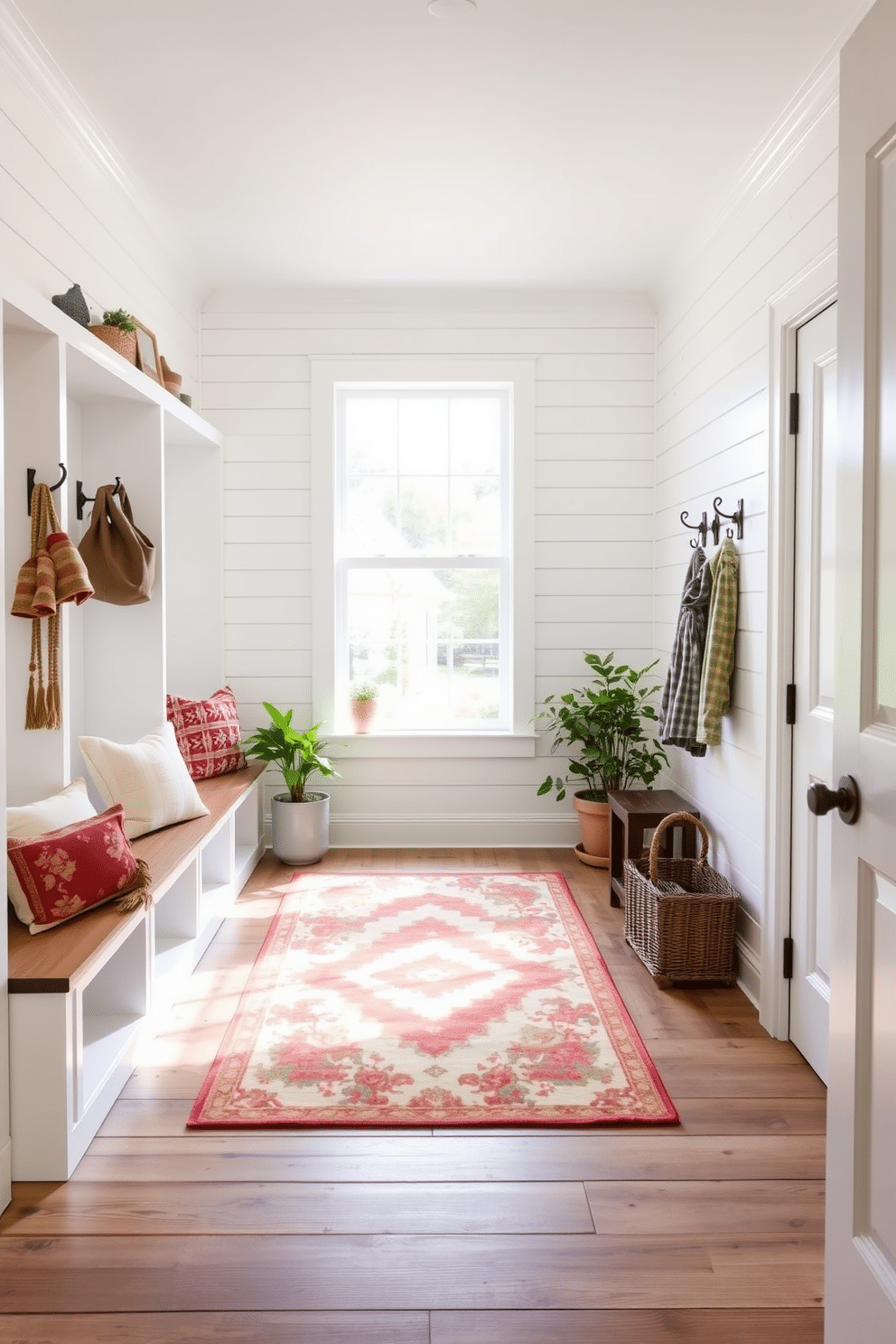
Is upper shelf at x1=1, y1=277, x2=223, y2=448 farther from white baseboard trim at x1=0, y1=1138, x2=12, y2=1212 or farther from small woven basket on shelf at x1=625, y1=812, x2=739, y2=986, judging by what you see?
small woven basket on shelf at x1=625, y1=812, x2=739, y2=986

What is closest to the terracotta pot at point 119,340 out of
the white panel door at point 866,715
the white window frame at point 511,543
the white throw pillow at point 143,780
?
the white throw pillow at point 143,780

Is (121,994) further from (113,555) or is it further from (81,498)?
(81,498)

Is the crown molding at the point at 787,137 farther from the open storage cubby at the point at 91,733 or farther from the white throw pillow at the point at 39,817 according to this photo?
the white throw pillow at the point at 39,817

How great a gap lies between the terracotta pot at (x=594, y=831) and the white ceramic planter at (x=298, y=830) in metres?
1.26

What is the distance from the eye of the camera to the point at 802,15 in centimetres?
244

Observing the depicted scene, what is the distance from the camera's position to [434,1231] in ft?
6.24

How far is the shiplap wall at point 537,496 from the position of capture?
15.7 feet

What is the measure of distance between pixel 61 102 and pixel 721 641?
2711 mm

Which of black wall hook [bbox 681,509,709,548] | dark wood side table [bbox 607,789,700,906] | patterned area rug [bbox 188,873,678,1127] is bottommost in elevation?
patterned area rug [bbox 188,873,678,1127]

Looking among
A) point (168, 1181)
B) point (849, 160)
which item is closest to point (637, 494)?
point (849, 160)

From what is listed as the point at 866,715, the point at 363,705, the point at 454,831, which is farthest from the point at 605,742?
the point at 866,715

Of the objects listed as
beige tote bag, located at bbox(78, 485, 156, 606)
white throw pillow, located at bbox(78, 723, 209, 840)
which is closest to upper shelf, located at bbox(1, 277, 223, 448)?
beige tote bag, located at bbox(78, 485, 156, 606)

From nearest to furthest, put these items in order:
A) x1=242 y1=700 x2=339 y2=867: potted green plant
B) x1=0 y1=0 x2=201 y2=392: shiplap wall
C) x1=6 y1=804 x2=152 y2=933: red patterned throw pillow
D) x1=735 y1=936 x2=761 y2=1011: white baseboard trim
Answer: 1. x1=6 y1=804 x2=152 y2=933: red patterned throw pillow
2. x1=0 y1=0 x2=201 y2=392: shiplap wall
3. x1=735 y1=936 x2=761 y2=1011: white baseboard trim
4. x1=242 y1=700 x2=339 y2=867: potted green plant

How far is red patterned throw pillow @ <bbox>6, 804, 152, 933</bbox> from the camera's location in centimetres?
230
